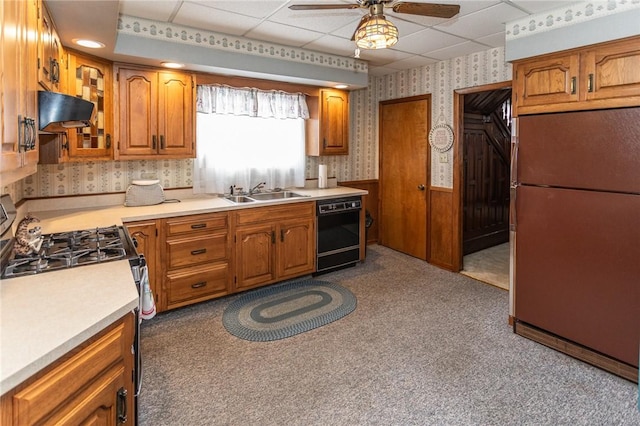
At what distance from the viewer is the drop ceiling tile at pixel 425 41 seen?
3.40 meters

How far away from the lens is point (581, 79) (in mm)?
2527

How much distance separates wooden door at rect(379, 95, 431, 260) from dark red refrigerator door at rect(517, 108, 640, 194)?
189 centimetres

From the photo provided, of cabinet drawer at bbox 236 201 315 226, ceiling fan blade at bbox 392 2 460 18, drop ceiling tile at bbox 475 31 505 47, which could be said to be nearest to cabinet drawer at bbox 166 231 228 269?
cabinet drawer at bbox 236 201 315 226

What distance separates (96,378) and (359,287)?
290cm

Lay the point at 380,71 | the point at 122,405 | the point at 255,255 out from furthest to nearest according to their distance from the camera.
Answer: the point at 380,71, the point at 255,255, the point at 122,405

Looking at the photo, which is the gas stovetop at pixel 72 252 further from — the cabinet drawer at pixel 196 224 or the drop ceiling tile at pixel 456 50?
the drop ceiling tile at pixel 456 50

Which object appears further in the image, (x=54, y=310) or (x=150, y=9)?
(x=150, y=9)

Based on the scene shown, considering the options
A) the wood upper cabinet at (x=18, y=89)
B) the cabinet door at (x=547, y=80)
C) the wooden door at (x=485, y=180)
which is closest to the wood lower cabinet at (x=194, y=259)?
the wood upper cabinet at (x=18, y=89)

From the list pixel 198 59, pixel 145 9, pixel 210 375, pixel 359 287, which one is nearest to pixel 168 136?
pixel 198 59

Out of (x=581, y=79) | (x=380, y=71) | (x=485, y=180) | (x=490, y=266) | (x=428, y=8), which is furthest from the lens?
(x=485, y=180)

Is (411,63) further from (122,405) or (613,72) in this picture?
(122,405)

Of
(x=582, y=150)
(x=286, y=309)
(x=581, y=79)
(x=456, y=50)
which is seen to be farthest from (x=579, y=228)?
(x=286, y=309)

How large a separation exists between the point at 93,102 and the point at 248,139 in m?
1.57

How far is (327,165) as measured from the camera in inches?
199
